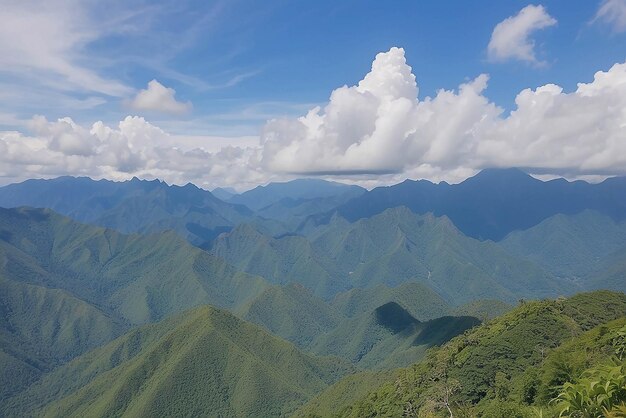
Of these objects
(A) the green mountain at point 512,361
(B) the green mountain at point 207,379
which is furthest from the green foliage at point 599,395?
(B) the green mountain at point 207,379

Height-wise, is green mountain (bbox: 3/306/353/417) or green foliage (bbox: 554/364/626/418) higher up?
green foliage (bbox: 554/364/626/418)

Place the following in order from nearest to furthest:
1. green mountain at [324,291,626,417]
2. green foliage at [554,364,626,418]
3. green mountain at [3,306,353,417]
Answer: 1. green foliage at [554,364,626,418]
2. green mountain at [324,291,626,417]
3. green mountain at [3,306,353,417]

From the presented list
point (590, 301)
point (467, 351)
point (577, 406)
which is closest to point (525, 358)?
point (467, 351)

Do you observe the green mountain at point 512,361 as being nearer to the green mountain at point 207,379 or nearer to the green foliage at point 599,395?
the green foliage at point 599,395

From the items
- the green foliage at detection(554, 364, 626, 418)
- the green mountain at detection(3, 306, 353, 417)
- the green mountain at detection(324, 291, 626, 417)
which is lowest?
the green mountain at detection(3, 306, 353, 417)

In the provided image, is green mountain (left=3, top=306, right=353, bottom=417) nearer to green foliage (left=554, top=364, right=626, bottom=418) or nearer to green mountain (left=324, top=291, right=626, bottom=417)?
green mountain (left=324, top=291, right=626, bottom=417)

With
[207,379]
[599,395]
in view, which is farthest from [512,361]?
[207,379]

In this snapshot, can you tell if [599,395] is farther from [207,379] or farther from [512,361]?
A: [207,379]

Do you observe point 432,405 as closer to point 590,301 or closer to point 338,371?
point 590,301

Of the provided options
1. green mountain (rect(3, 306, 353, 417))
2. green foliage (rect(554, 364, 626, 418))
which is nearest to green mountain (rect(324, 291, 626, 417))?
green foliage (rect(554, 364, 626, 418))
